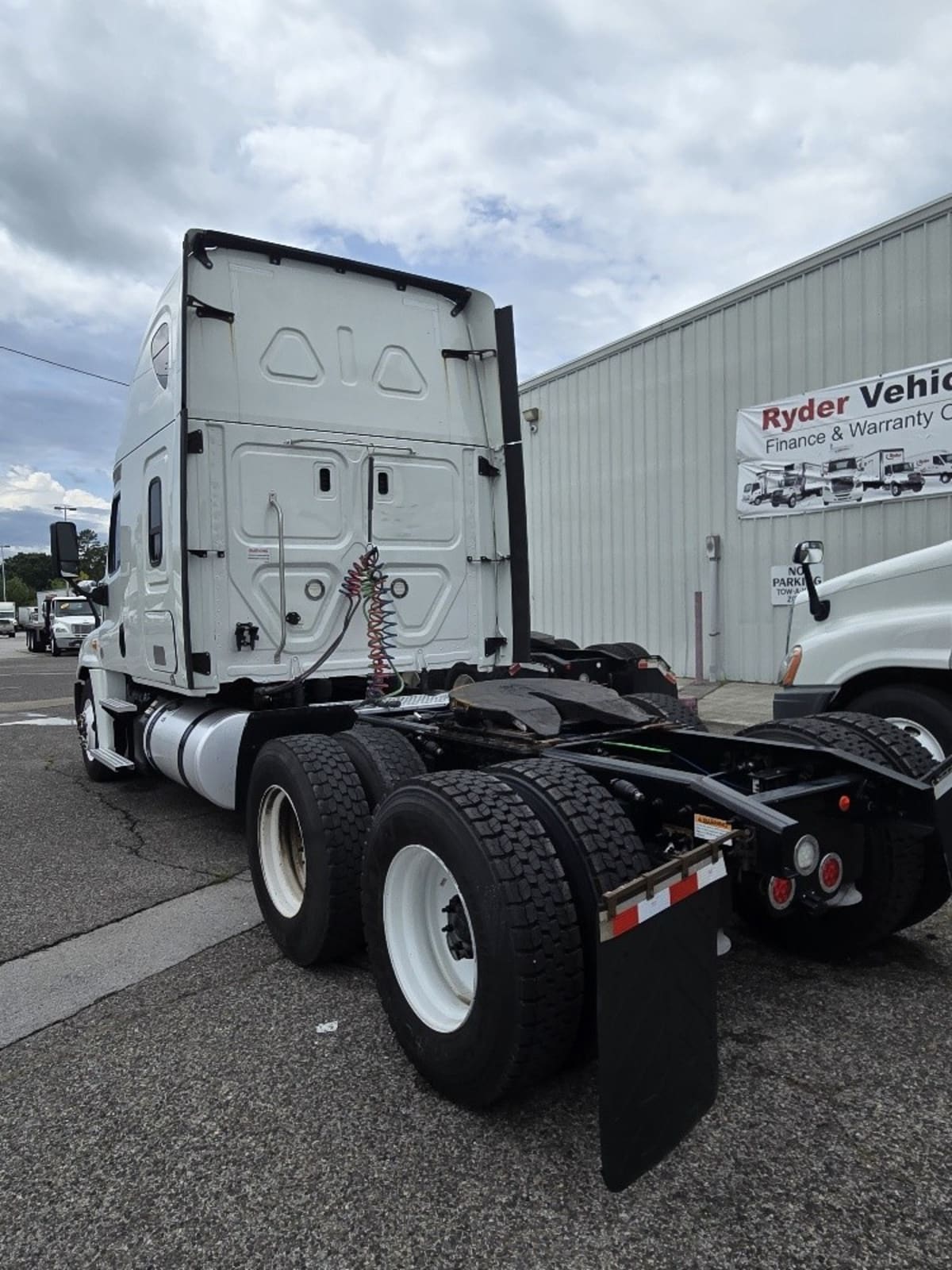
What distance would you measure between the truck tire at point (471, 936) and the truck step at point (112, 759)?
400cm

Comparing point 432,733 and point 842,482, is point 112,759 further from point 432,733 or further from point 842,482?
point 842,482

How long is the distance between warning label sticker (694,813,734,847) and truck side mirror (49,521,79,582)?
5.94 metres

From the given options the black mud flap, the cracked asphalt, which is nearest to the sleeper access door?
the cracked asphalt

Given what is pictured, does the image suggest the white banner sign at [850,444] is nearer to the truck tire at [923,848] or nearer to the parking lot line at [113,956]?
the truck tire at [923,848]

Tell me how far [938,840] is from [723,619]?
944cm

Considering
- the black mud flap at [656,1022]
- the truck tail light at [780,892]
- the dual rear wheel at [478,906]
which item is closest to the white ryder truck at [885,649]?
the truck tail light at [780,892]

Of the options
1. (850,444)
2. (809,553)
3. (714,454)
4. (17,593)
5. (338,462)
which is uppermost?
(17,593)

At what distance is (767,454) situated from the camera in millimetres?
11539

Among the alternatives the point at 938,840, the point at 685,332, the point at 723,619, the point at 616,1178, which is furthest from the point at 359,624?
the point at 685,332

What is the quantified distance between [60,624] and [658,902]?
30.1 metres

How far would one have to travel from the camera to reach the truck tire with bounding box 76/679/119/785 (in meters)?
7.29

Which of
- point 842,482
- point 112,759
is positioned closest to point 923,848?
point 112,759

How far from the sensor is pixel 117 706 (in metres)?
6.66

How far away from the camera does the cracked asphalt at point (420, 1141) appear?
2008 mm
